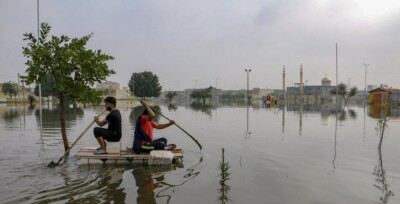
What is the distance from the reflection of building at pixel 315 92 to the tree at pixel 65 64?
123057 mm

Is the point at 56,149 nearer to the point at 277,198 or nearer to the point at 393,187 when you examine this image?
the point at 277,198

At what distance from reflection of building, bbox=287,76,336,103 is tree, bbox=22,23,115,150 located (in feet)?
404

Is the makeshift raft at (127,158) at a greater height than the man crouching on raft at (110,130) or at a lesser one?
lesser

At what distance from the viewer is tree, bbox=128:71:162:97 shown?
12131cm

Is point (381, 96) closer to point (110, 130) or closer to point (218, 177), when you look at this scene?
point (218, 177)

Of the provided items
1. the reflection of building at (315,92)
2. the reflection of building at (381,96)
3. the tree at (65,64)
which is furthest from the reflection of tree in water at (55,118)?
the reflection of building at (315,92)

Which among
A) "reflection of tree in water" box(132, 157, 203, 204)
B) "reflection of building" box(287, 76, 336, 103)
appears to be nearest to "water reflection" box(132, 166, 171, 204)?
"reflection of tree in water" box(132, 157, 203, 204)

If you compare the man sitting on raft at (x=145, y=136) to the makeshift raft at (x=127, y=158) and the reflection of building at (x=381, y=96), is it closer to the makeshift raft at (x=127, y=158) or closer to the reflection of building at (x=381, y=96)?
the makeshift raft at (x=127, y=158)

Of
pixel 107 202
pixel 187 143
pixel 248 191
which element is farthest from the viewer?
pixel 187 143

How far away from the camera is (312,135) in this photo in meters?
17.9

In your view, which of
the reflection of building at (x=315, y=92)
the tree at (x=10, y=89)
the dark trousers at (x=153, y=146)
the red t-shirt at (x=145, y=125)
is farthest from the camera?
the reflection of building at (x=315, y=92)

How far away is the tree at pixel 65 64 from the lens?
35.4 ft

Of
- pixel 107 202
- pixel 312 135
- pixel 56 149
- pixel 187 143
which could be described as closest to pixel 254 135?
pixel 312 135

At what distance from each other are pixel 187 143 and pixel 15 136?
27.9ft
